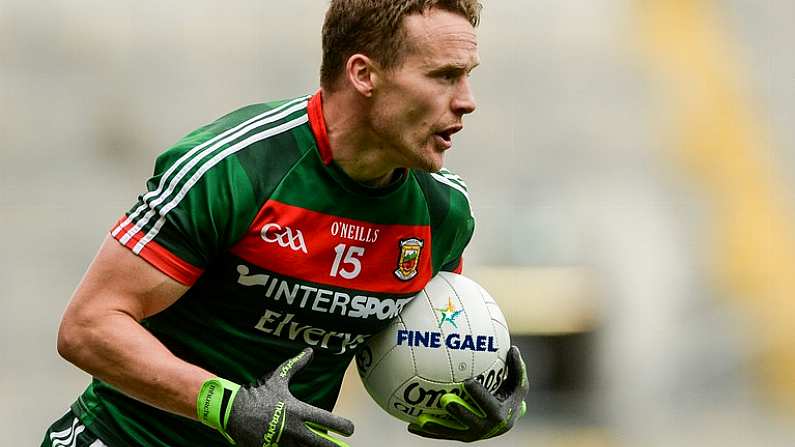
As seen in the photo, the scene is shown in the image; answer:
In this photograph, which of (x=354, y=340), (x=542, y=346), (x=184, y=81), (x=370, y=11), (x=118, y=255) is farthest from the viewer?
(x=184, y=81)

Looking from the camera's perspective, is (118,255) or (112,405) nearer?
(118,255)

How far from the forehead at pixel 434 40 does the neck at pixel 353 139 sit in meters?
0.17

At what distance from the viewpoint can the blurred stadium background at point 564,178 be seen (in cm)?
631

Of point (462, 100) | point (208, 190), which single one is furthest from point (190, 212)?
point (462, 100)

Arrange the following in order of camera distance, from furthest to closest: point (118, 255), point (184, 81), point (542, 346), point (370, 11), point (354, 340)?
point (184, 81), point (542, 346), point (354, 340), point (370, 11), point (118, 255)

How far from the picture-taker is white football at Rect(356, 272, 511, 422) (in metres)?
2.86

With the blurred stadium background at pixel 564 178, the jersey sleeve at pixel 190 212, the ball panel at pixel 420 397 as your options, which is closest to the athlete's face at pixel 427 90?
the jersey sleeve at pixel 190 212

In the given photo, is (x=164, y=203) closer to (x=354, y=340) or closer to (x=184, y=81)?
(x=354, y=340)

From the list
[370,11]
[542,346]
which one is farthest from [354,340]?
[542,346]

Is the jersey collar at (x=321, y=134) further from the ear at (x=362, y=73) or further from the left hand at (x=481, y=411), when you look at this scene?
the left hand at (x=481, y=411)

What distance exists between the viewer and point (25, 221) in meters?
6.69

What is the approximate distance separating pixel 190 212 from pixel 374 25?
0.56 m

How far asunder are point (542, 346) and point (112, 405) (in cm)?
380

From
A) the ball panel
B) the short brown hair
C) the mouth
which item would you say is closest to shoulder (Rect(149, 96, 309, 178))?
the short brown hair
